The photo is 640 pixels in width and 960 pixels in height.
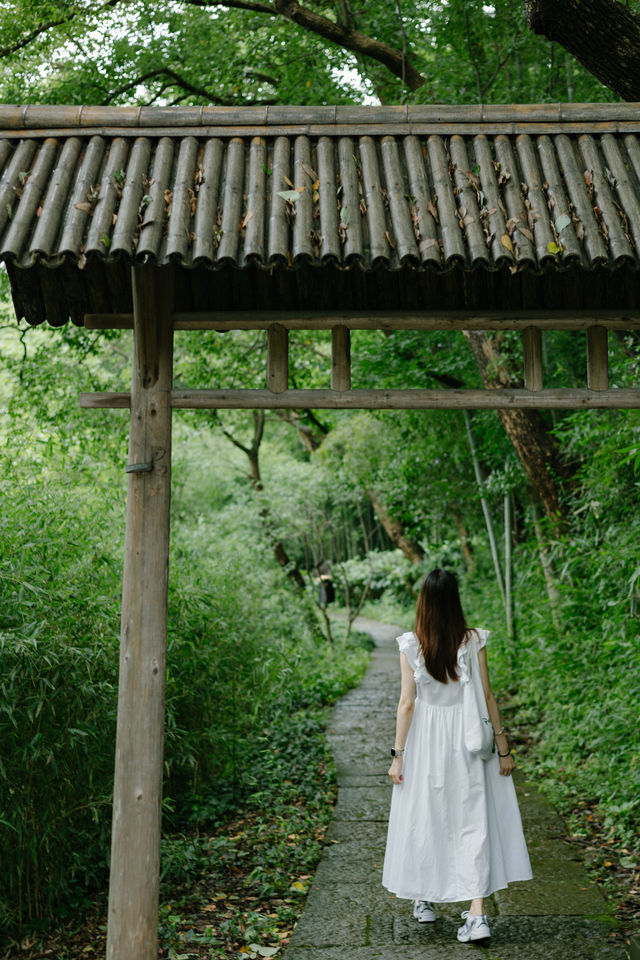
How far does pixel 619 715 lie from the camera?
228 inches

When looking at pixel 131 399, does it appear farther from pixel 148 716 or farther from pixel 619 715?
pixel 619 715

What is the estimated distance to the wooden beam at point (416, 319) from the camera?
3715 millimetres

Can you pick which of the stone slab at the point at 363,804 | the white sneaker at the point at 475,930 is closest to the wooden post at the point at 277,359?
the white sneaker at the point at 475,930

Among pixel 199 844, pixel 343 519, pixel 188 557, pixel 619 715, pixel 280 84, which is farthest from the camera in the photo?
pixel 343 519

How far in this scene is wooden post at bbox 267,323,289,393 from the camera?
147 inches

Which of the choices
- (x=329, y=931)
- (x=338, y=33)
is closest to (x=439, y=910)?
(x=329, y=931)

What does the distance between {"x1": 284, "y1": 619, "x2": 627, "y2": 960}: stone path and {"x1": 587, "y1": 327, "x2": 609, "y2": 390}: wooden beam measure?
7.88ft

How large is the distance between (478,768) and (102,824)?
2084 mm

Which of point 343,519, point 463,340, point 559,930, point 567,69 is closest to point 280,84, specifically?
point 567,69

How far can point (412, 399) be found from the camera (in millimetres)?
3719

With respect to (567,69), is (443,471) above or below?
below

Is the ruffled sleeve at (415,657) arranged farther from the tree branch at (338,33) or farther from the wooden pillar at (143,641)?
the tree branch at (338,33)

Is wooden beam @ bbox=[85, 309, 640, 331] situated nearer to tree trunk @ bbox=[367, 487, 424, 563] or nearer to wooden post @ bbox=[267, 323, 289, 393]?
wooden post @ bbox=[267, 323, 289, 393]

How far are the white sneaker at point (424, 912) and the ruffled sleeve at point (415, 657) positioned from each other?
1078 mm
